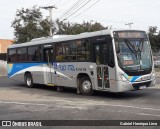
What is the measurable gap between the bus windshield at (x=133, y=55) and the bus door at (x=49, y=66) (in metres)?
5.40

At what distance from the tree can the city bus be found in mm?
32065

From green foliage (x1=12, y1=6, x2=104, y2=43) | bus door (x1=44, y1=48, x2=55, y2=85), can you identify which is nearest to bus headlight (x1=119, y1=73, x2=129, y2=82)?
bus door (x1=44, y1=48, x2=55, y2=85)

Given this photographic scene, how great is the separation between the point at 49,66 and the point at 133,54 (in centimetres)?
588

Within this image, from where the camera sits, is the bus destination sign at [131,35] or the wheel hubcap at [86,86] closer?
the bus destination sign at [131,35]

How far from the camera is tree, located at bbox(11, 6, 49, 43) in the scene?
2010 inches

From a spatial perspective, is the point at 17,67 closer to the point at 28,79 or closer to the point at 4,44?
the point at 28,79

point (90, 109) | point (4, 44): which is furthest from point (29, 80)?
point (4, 44)

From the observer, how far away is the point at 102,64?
14.7m

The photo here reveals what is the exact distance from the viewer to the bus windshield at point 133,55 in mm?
14242

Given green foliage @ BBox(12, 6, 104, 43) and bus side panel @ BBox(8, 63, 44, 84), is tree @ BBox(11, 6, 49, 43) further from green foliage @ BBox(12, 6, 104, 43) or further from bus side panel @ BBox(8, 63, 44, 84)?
bus side panel @ BBox(8, 63, 44, 84)

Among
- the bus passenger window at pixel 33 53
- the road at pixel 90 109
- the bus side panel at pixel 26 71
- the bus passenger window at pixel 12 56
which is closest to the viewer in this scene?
the road at pixel 90 109

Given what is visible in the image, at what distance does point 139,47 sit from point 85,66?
8.56 feet

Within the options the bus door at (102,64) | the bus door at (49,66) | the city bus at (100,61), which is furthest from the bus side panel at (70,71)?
the bus door at (102,64)

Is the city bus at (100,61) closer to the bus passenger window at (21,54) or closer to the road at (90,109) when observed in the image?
the road at (90,109)
